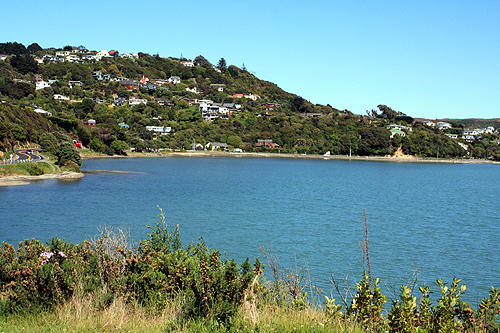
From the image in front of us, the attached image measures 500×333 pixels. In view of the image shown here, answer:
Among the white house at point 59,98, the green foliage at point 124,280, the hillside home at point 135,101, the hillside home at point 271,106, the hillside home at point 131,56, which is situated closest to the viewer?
the green foliage at point 124,280

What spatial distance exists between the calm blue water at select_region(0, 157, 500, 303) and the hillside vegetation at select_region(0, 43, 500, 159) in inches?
1262

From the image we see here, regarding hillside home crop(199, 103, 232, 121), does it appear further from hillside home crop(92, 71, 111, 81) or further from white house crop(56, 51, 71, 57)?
white house crop(56, 51, 71, 57)

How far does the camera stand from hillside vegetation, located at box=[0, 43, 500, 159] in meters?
78.2

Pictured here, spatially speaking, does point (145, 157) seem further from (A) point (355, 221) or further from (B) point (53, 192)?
(A) point (355, 221)

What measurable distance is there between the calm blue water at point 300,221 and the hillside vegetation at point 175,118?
32.1 metres

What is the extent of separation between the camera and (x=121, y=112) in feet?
301

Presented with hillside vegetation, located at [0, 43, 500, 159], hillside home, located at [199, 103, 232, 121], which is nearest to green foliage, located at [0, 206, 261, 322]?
hillside vegetation, located at [0, 43, 500, 159]

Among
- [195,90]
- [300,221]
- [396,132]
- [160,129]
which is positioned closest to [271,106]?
[195,90]

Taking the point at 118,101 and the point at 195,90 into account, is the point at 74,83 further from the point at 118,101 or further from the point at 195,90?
the point at 195,90

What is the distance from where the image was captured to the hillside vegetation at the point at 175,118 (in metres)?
78.2

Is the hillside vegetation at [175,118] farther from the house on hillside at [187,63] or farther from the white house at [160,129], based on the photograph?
the house on hillside at [187,63]

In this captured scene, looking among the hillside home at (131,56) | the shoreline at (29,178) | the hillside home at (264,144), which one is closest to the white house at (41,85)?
the hillside home at (131,56)

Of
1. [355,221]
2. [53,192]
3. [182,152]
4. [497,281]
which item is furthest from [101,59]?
[497,281]

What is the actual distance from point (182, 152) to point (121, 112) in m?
19.5
